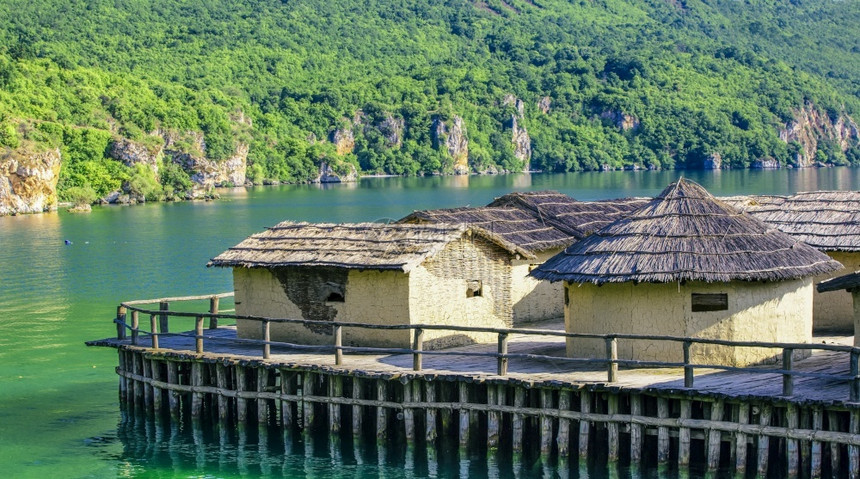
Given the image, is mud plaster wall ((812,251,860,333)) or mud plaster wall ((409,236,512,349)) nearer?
mud plaster wall ((409,236,512,349))

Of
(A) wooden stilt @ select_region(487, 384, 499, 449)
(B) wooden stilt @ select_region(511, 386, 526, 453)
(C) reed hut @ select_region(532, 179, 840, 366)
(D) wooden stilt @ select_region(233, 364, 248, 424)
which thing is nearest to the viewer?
(B) wooden stilt @ select_region(511, 386, 526, 453)

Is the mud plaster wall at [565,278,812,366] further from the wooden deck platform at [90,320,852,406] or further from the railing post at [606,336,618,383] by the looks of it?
the railing post at [606,336,618,383]

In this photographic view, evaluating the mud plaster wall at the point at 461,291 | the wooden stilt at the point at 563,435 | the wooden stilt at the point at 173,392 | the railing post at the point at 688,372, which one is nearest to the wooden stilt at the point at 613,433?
the wooden stilt at the point at 563,435

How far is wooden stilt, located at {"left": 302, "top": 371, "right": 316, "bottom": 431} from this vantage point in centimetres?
2416

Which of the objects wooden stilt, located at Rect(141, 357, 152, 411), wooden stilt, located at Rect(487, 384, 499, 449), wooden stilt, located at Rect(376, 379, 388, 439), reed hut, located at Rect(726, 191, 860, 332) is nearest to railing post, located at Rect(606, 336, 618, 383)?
wooden stilt, located at Rect(487, 384, 499, 449)

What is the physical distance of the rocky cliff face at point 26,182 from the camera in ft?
354

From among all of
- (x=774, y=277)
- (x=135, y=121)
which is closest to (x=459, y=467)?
(x=774, y=277)

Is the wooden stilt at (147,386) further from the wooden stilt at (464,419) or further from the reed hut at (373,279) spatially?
the wooden stilt at (464,419)

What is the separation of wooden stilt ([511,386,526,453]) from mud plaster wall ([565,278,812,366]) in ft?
6.85

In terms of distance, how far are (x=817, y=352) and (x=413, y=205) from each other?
92.2m

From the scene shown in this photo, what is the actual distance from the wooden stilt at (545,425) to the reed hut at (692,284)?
201 cm

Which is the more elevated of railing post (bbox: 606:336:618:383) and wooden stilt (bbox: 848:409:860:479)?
railing post (bbox: 606:336:618:383)

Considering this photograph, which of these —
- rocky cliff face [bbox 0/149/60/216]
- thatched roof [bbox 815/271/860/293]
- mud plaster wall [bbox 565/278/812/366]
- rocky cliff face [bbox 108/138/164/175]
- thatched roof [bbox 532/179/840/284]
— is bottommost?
mud plaster wall [bbox 565/278/812/366]

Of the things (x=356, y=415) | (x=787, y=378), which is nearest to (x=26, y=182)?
(x=356, y=415)
